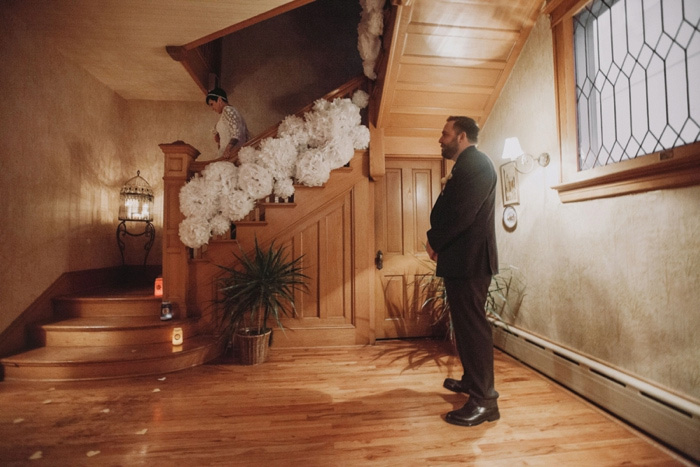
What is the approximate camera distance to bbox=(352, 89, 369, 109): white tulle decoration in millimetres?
3551

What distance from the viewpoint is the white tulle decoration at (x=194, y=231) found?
10.4ft

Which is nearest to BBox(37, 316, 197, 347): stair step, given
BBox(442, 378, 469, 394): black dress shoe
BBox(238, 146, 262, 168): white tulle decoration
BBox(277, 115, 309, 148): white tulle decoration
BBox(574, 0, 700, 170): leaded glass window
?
BBox(238, 146, 262, 168): white tulle decoration

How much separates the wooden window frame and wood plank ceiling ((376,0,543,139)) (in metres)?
0.36

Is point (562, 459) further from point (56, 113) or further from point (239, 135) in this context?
point (56, 113)

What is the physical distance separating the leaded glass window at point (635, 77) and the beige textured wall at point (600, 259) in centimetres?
26

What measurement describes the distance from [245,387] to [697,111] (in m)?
3.29

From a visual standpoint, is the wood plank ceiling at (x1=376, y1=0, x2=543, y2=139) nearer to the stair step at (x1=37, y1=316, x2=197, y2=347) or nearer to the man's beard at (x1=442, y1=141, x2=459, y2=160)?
the man's beard at (x1=442, y1=141, x2=459, y2=160)

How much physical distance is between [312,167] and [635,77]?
254cm

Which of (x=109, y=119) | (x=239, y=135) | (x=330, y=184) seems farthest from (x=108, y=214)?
(x=330, y=184)

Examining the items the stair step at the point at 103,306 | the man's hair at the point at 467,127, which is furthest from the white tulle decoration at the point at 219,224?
the man's hair at the point at 467,127

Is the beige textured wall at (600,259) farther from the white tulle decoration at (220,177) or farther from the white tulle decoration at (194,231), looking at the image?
the white tulle decoration at (194,231)

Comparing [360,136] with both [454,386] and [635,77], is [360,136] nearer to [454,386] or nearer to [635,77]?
A: [635,77]

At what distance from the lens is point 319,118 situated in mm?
3377

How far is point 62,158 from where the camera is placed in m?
3.55
